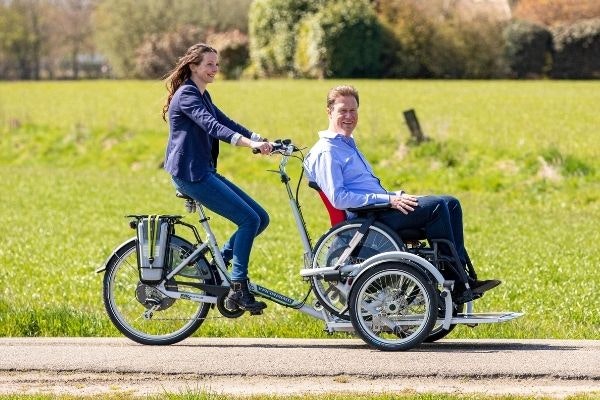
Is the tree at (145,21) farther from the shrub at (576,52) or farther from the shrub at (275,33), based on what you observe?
the shrub at (576,52)

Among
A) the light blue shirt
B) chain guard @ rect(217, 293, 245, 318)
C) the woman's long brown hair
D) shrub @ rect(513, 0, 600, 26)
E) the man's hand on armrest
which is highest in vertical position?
shrub @ rect(513, 0, 600, 26)

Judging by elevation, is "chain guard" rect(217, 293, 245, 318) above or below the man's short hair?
below

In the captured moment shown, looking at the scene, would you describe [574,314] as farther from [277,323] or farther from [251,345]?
[251,345]

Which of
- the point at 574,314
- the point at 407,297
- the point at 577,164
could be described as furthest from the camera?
the point at 577,164

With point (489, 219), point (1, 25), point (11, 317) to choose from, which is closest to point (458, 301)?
point (11, 317)

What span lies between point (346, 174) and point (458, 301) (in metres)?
1.09

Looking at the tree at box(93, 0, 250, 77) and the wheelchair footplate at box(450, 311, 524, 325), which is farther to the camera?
the tree at box(93, 0, 250, 77)

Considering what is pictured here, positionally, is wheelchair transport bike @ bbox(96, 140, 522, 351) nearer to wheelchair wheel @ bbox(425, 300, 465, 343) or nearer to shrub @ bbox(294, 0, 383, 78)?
wheelchair wheel @ bbox(425, 300, 465, 343)

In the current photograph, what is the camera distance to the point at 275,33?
230 feet

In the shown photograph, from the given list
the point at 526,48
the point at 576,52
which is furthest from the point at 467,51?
the point at 576,52

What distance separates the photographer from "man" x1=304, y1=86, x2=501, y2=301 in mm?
8211

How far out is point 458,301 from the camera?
27.1 ft

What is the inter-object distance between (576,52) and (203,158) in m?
60.0

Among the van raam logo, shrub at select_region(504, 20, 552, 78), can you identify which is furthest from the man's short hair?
shrub at select_region(504, 20, 552, 78)
